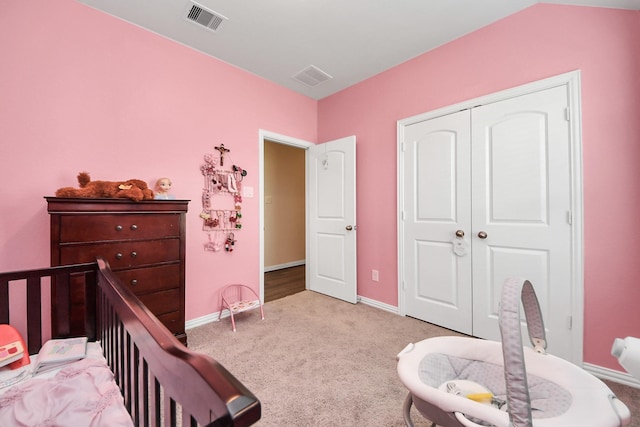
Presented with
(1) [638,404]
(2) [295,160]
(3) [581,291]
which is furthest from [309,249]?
(1) [638,404]

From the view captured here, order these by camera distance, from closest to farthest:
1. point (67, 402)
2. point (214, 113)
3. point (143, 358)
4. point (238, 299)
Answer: point (143, 358) < point (67, 402) < point (214, 113) < point (238, 299)

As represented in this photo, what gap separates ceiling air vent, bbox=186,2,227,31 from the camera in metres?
1.93

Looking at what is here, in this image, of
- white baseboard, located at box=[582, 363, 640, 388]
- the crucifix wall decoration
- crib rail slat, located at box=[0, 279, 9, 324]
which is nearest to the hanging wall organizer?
the crucifix wall decoration

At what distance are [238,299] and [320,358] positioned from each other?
126 centimetres

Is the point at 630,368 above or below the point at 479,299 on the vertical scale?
above

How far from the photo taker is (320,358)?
187 cm

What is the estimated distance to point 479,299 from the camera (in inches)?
83.9

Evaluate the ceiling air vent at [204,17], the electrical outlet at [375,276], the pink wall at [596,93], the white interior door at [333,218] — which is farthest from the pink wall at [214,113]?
the ceiling air vent at [204,17]

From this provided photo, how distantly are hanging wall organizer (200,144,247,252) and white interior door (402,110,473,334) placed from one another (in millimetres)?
1760

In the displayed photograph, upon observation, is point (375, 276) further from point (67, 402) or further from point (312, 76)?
point (67, 402)

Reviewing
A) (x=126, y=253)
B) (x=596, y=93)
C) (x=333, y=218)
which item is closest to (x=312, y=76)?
(x=333, y=218)

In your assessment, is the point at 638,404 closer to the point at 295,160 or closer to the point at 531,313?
the point at 531,313

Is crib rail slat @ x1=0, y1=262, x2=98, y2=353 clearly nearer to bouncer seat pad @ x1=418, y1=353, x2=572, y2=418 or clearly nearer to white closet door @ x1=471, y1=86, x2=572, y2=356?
bouncer seat pad @ x1=418, y1=353, x2=572, y2=418

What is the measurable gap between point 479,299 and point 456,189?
0.95 m
